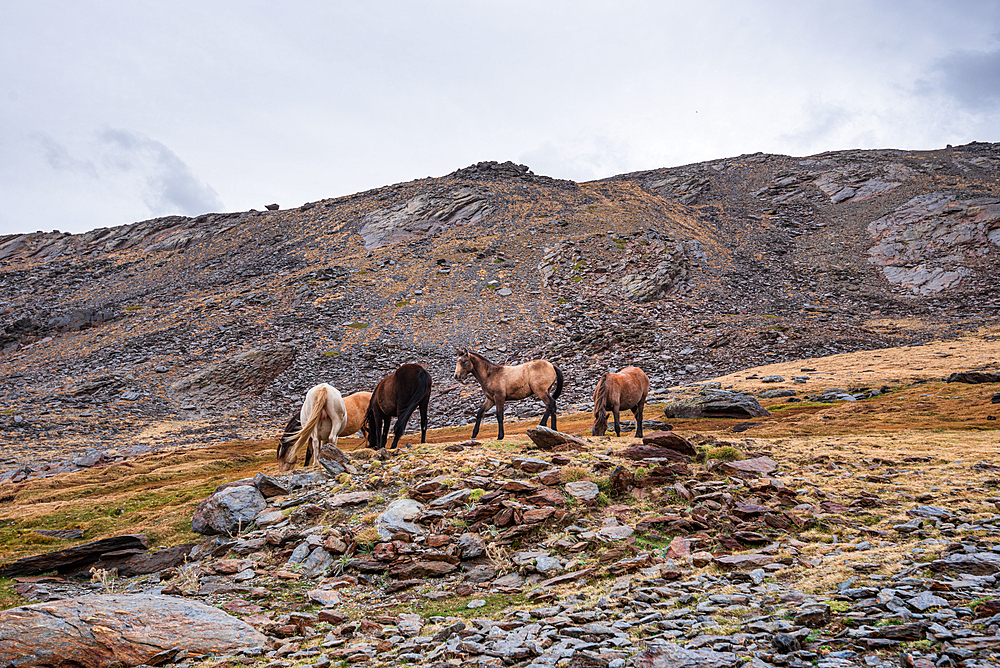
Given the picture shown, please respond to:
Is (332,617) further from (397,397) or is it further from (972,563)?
(397,397)

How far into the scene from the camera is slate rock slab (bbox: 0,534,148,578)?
9625 millimetres

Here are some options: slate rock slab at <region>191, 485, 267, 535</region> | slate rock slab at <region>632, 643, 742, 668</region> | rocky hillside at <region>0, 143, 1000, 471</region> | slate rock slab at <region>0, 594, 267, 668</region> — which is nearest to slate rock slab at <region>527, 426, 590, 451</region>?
slate rock slab at <region>191, 485, 267, 535</region>

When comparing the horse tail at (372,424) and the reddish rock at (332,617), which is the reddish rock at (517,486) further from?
the horse tail at (372,424)

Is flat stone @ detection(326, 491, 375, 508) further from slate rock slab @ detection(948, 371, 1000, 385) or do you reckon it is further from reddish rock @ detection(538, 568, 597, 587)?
slate rock slab @ detection(948, 371, 1000, 385)

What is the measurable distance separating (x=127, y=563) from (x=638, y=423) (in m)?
13.7

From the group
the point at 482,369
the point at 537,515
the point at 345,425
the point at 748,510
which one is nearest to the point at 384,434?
the point at 345,425

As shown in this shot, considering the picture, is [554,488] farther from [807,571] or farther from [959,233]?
[959,233]

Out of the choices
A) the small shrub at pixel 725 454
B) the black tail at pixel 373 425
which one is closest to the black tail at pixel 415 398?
the black tail at pixel 373 425

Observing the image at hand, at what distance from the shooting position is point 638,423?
1798cm

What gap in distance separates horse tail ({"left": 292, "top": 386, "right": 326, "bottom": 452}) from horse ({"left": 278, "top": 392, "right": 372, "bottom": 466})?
0.23 meters

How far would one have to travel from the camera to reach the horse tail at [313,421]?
14.1 metres

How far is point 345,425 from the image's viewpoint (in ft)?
50.9

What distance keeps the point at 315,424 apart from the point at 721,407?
15721 mm

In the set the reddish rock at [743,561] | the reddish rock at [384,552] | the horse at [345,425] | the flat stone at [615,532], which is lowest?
the reddish rock at [384,552]
